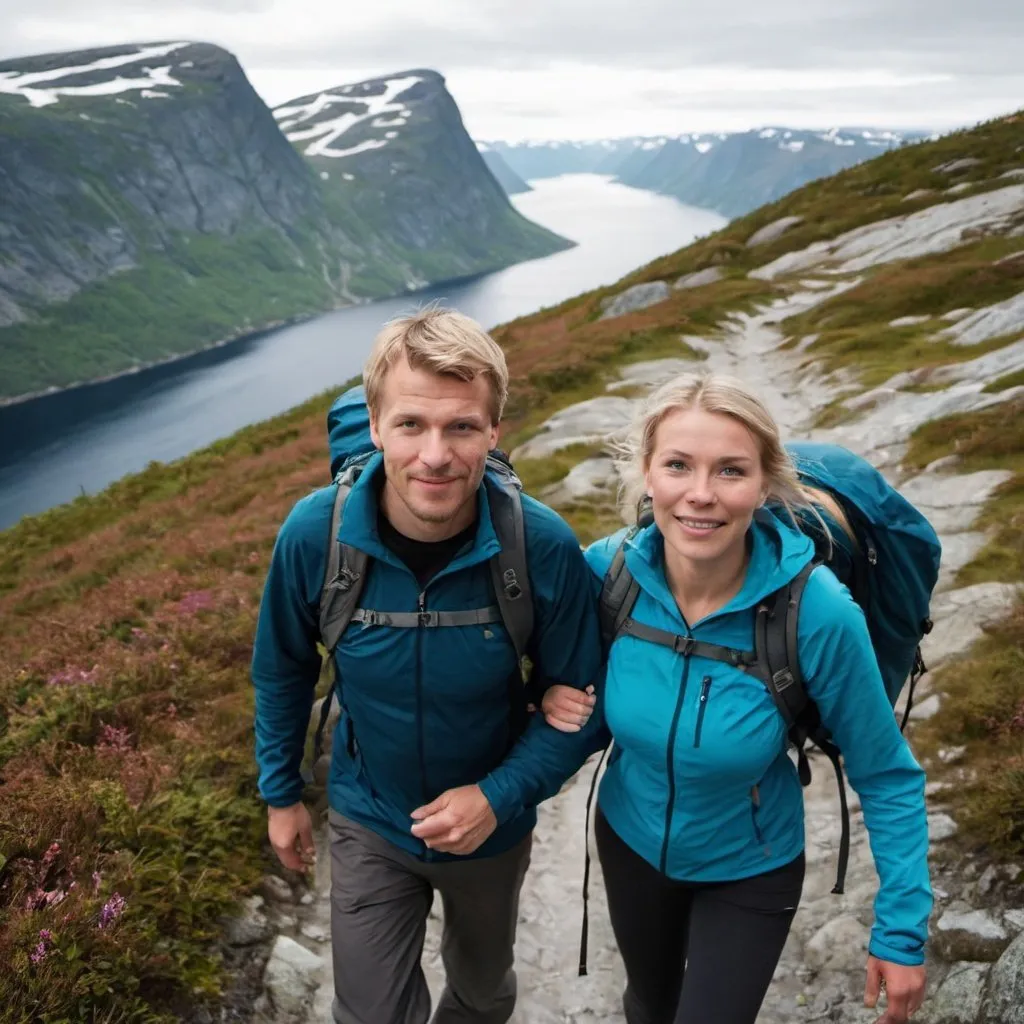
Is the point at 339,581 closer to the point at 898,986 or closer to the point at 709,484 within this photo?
the point at 709,484

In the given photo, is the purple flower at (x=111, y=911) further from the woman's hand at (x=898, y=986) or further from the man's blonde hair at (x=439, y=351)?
the woman's hand at (x=898, y=986)

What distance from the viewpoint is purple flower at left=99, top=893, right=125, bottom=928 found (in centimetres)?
493

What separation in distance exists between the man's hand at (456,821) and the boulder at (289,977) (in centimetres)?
264

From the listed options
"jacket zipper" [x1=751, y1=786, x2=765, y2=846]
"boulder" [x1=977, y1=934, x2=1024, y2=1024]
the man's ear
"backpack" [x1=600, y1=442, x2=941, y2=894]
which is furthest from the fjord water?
"boulder" [x1=977, y1=934, x2=1024, y2=1024]

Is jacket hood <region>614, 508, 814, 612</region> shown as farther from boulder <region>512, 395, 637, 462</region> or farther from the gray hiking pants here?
boulder <region>512, 395, 637, 462</region>

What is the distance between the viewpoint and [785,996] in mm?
5484

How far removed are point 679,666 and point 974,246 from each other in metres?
34.9

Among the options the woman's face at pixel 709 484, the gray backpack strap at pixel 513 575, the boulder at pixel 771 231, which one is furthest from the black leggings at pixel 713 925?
the boulder at pixel 771 231

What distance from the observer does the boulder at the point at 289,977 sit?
5457mm

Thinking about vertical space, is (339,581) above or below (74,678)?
above

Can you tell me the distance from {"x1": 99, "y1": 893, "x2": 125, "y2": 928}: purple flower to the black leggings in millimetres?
3095

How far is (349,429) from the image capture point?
4922mm

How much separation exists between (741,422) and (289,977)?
4.92 metres

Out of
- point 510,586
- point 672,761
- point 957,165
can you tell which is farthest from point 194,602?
point 957,165
